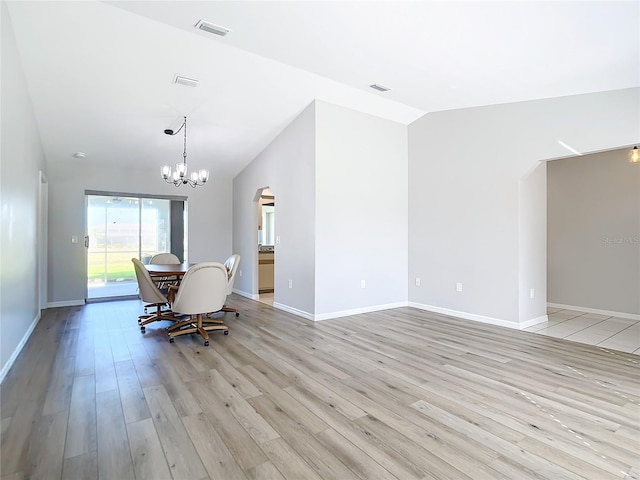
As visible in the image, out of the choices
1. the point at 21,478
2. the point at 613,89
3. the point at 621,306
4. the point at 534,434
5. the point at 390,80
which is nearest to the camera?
the point at 21,478

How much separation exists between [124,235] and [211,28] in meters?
5.34

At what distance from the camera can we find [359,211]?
5262 mm

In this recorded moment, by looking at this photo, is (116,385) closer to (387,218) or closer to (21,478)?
(21,478)

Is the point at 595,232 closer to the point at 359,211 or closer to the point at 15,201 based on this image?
the point at 359,211

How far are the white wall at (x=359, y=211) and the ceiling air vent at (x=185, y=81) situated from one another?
5.32 feet

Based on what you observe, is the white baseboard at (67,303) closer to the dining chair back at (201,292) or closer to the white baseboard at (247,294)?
the white baseboard at (247,294)

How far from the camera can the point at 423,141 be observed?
5.57 metres

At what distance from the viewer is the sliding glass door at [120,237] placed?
6.80 meters

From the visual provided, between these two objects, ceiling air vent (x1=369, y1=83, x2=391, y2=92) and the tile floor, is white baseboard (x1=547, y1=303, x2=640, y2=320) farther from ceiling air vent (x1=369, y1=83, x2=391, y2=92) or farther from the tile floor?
ceiling air vent (x1=369, y1=83, x2=391, y2=92)

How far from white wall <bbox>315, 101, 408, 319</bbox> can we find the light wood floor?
4.05ft

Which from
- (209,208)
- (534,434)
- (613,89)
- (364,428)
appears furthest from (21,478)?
(209,208)

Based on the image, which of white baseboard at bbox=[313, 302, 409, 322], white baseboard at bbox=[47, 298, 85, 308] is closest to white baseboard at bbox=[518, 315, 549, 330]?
white baseboard at bbox=[313, 302, 409, 322]

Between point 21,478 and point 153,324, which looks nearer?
point 21,478

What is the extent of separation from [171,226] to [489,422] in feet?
23.2
